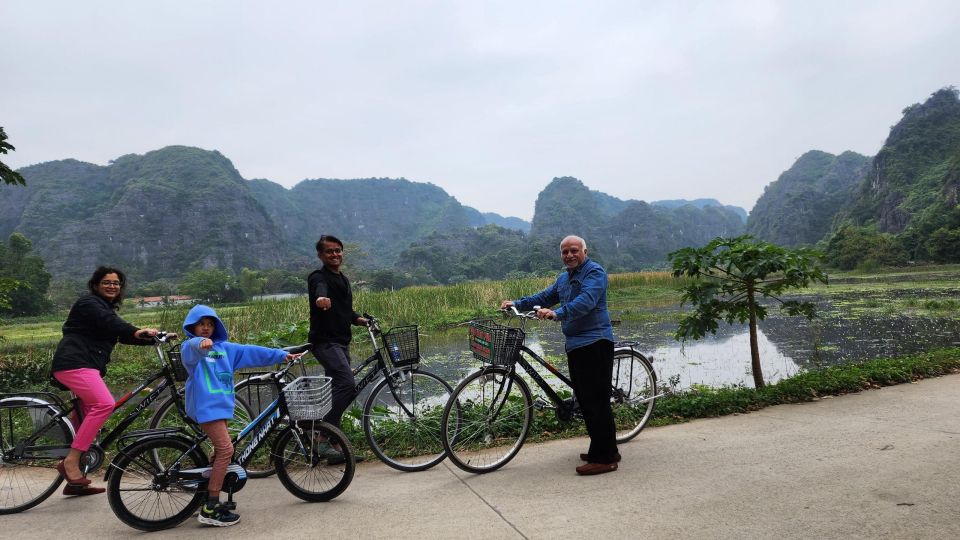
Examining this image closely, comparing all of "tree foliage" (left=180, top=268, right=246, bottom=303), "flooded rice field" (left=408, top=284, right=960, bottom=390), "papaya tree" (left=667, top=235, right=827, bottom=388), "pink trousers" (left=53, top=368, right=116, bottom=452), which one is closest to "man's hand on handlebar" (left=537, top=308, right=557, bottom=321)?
"papaya tree" (left=667, top=235, right=827, bottom=388)

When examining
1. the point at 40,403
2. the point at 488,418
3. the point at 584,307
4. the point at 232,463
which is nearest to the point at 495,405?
the point at 488,418

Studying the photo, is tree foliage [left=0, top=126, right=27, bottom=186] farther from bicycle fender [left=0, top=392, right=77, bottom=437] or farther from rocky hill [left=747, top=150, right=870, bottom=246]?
rocky hill [left=747, top=150, right=870, bottom=246]

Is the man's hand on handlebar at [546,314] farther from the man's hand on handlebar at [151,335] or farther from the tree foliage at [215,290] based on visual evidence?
the tree foliage at [215,290]

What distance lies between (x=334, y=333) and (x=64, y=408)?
1652mm

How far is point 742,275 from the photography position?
16.1 feet

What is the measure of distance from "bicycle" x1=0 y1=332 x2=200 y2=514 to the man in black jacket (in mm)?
853

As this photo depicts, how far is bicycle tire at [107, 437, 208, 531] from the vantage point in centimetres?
264

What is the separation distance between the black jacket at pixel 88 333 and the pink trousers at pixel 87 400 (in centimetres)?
5

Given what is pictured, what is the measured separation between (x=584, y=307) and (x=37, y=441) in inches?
138

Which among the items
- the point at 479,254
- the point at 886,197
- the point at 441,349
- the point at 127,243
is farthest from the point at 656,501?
the point at 127,243

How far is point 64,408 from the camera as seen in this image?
10.4ft

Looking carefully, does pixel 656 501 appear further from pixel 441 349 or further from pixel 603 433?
pixel 441 349

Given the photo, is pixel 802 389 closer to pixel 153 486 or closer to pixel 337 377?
pixel 337 377

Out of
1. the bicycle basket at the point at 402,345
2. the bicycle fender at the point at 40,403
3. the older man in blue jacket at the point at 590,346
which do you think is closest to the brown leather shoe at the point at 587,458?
the older man in blue jacket at the point at 590,346
